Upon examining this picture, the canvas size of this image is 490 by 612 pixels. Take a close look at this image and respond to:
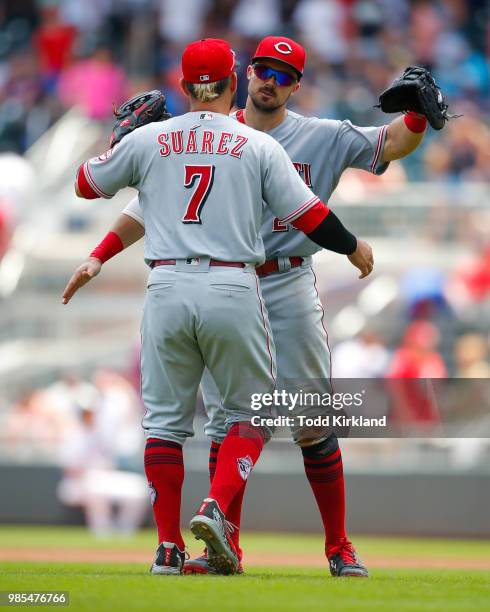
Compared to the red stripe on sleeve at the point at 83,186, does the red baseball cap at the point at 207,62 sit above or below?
above

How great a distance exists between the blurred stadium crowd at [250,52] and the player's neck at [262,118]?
7865 millimetres

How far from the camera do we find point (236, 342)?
195 inches

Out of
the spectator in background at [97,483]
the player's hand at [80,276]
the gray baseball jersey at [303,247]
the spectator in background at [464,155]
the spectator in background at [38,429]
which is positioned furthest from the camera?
the spectator in background at [464,155]

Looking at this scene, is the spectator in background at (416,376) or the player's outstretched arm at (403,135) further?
the spectator in background at (416,376)

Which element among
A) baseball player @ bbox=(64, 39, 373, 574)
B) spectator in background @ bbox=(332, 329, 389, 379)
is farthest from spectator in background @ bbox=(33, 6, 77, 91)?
baseball player @ bbox=(64, 39, 373, 574)

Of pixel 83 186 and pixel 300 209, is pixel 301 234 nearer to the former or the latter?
pixel 300 209

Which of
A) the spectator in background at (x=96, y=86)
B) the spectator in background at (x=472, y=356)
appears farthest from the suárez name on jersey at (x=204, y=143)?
the spectator in background at (x=96, y=86)

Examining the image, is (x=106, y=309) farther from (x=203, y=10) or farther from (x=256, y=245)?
(x=256, y=245)

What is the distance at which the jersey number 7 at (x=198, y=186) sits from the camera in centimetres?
493

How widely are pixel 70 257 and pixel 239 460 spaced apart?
8.76m

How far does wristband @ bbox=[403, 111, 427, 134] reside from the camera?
5.33 metres

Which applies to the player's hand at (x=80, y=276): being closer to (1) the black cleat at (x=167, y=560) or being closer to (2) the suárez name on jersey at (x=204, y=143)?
(2) the suárez name on jersey at (x=204, y=143)

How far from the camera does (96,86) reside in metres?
15.4

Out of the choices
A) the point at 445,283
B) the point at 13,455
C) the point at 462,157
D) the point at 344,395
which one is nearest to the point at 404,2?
the point at 462,157
